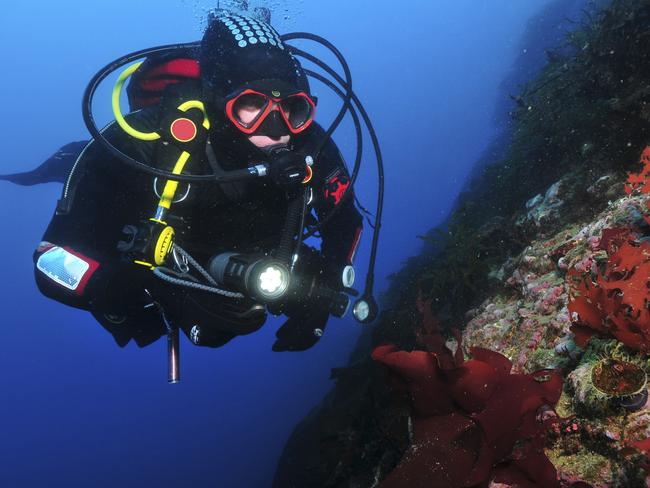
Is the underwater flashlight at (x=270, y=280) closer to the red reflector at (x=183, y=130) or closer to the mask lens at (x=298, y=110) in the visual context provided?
the red reflector at (x=183, y=130)

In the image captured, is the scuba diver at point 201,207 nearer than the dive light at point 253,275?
No

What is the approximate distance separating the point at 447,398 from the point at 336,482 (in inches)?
152

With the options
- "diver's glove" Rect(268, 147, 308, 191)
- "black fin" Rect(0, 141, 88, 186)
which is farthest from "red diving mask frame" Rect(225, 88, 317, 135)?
"black fin" Rect(0, 141, 88, 186)

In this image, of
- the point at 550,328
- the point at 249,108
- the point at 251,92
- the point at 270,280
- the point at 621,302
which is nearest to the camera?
the point at 621,302

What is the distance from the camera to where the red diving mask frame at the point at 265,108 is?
3.05m

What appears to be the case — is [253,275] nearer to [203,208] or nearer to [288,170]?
[288,170]

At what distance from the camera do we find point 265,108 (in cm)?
311

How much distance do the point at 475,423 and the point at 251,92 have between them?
106 inches

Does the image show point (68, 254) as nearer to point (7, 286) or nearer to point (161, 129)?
point (161, 129)

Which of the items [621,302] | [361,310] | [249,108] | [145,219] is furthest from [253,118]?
[621,302]

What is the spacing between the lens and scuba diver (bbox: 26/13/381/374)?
2740mm

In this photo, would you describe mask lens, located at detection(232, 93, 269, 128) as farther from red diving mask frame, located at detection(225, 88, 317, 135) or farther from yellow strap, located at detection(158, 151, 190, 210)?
yellow strap, located at detection(158, 151, 190, 210)

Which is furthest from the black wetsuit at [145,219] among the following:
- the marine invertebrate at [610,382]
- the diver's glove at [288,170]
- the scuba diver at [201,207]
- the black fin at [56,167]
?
the black fin at [56,167]

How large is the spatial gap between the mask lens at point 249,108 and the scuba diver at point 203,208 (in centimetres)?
1
